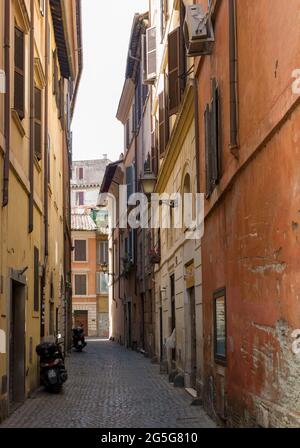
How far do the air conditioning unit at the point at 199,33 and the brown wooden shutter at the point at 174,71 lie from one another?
4.31 metres

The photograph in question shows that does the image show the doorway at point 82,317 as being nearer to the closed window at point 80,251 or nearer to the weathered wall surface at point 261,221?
the closed window at point 80,251

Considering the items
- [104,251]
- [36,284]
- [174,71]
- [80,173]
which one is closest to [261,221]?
[36,284]

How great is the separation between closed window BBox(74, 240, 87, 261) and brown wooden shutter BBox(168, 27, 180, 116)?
43747mm

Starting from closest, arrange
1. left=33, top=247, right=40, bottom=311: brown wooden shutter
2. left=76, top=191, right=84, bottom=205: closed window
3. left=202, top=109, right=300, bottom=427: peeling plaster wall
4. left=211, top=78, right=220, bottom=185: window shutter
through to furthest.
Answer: left=202, top=109, right=300, bottom=427: peeling plaster wall
left=211, top=78, right=220, bottom=185: window shutter
left=33, top=247, right=40, bottom=311: brown wooden shutter
left=76, top=191, right=84, bottom=205: closed window

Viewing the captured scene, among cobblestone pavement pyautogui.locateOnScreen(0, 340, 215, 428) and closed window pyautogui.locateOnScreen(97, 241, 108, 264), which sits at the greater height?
closed window pyautogui.locateOnScreen(97, 241, 108, 264)

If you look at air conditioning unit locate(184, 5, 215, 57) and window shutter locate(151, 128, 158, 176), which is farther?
window shutter locate(151, 128, 158, 176)

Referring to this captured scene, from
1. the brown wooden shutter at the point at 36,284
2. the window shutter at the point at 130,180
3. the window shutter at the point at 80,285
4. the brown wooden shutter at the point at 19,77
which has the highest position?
the window shutter at the point at 130,180

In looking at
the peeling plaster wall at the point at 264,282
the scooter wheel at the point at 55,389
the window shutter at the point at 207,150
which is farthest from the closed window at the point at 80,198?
the peeling plaster wall at the point at 264,282

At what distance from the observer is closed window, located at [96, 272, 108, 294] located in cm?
5794

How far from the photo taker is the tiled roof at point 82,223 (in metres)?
58.0

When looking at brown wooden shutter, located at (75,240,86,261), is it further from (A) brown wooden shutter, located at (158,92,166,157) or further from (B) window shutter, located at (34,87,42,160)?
(B) window shutter, located at (34,87,42,160)

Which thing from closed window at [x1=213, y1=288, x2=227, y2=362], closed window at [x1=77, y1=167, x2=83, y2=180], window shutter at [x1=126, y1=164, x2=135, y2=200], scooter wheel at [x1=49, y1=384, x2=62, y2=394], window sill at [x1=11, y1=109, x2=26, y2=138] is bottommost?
scooter wheel at [x1=49, y1=384, x2=62, y2=394]

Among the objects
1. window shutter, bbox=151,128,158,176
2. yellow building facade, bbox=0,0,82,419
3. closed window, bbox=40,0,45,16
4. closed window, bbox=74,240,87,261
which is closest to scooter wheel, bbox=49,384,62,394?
yellow building facade, bbox=0,0,82,419

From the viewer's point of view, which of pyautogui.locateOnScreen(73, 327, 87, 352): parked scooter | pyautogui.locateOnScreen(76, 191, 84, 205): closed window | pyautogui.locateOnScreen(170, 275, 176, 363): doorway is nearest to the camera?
pyautogui.locateOnScreen(170, 275, 176, 363): doorway
